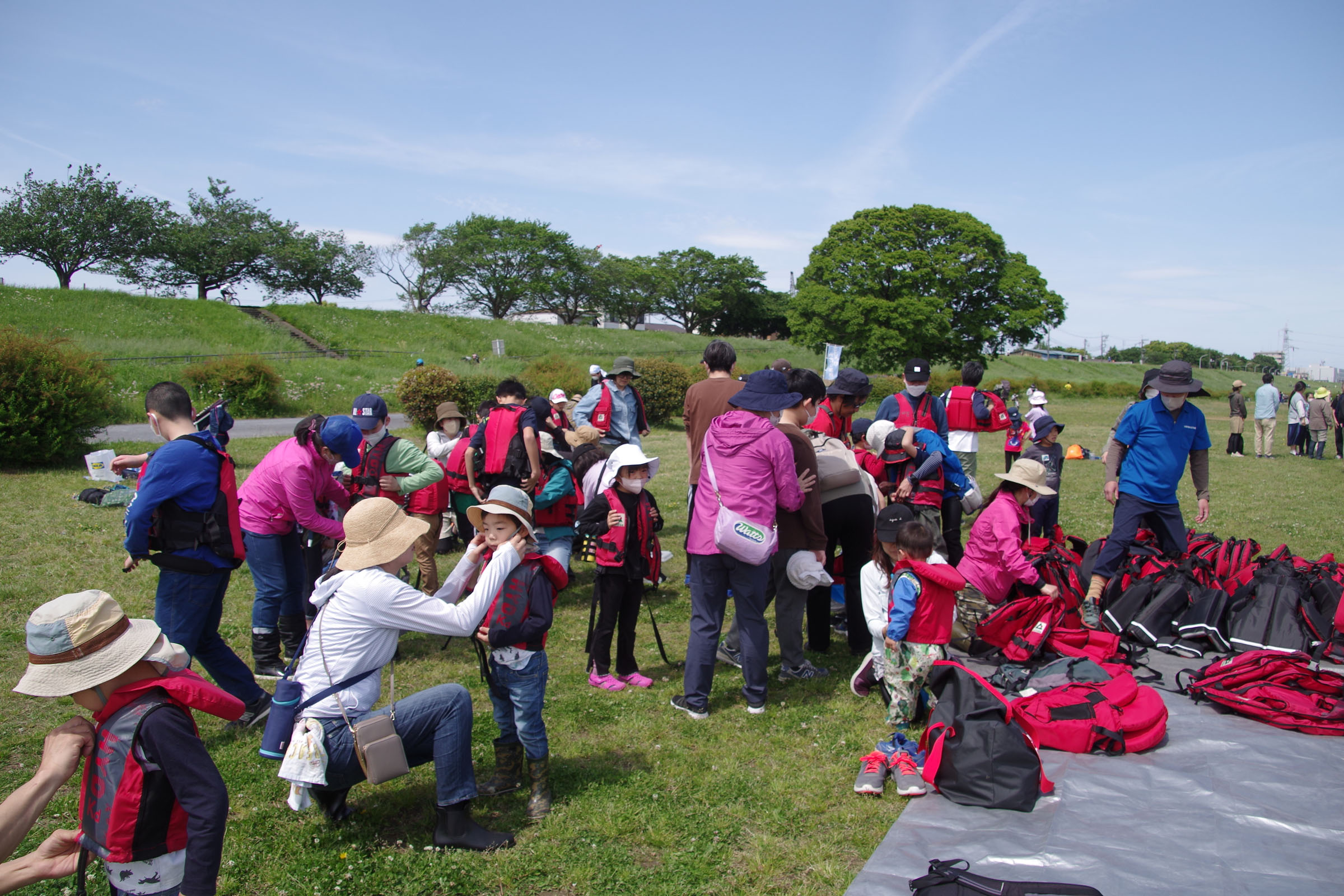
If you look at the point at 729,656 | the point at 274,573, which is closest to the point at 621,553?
the point at 729,656

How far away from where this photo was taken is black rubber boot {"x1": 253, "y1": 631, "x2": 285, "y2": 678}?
526cm

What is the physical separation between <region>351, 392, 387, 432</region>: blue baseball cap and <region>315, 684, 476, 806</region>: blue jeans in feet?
10.3

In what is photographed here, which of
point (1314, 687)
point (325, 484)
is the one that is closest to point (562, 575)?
point (325, 484)

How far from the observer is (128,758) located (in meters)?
2.38

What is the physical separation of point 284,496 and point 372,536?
2043 millimetres

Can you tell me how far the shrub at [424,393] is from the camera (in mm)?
19438

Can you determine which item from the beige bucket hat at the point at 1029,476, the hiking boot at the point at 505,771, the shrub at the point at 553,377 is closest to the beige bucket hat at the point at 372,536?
the hiking boot at the point at 505,771

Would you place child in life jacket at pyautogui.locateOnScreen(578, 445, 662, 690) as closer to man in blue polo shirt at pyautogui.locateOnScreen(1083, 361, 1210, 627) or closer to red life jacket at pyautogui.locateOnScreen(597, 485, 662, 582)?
red life jacket at pyautogui.locateOnScreen(597, 485, 662, 582)

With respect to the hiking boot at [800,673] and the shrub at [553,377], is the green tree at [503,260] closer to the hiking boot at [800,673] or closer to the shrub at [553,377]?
the shrub at [553,377]

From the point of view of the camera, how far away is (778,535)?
5148 millimetres

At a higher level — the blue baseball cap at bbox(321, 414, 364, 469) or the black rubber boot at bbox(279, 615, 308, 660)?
the blue baseball cap at bbox(321, 414, 364, 469)

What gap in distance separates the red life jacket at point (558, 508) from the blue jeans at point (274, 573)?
1832 mm

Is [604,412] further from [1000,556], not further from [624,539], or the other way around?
[1000,556]

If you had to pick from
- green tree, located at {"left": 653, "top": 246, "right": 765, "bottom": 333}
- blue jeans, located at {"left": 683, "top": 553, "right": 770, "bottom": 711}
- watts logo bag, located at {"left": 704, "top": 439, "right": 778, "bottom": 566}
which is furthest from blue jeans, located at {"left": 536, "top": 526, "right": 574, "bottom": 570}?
green tree, located at {"left": 653, "top": 246, "right": 765, "bottom": 333}
